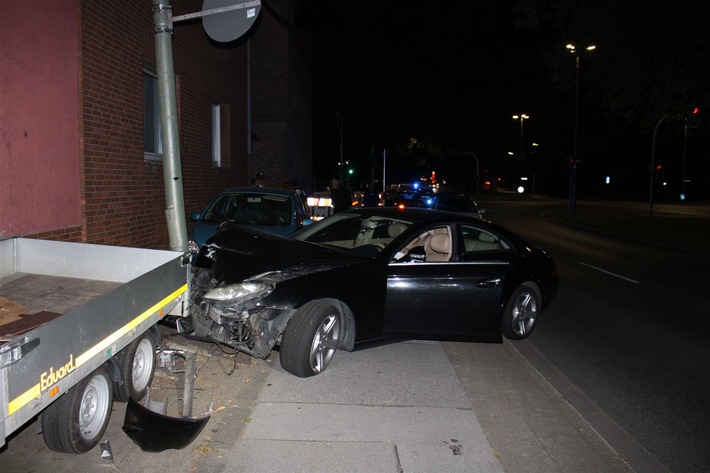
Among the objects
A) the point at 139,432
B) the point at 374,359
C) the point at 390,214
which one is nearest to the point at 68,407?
the point at 139,432

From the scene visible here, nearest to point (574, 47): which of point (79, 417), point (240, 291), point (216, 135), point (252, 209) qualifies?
point (216, 135)

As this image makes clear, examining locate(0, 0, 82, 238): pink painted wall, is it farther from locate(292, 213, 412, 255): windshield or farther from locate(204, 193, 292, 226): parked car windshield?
locate(292, 213, 412, 255): windshield

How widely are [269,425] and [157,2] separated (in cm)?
398

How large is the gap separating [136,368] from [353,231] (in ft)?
10.8

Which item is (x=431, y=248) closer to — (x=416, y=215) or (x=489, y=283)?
(x=416, y=215)

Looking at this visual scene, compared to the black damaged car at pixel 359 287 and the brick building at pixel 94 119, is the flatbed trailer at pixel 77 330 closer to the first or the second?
the black damaged car at pixel 359 287

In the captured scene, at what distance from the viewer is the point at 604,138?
201 ft

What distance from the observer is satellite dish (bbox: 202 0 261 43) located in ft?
18.9

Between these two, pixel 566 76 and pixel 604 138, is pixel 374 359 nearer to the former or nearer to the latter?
pixel 566 76

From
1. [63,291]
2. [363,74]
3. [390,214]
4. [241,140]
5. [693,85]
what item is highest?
[363,74]

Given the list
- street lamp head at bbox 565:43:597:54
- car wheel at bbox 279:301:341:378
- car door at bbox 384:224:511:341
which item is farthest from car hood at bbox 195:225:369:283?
street lamp head at bbox 565:43:597:54

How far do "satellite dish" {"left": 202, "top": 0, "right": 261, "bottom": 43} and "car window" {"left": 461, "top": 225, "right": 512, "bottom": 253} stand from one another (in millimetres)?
3368

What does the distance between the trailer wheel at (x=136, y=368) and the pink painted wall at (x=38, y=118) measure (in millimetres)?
2274

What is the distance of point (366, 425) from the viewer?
4.43 meters
